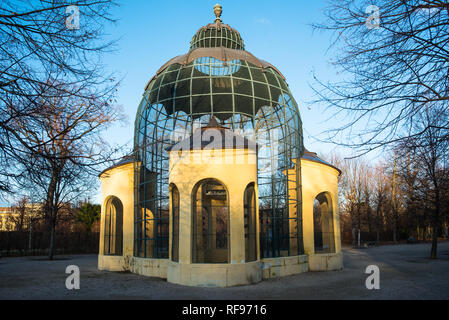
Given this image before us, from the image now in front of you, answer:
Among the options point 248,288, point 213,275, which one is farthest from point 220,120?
point 248,288

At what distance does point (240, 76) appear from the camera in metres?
16.1

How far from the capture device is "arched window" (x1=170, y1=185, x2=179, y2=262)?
12984mm

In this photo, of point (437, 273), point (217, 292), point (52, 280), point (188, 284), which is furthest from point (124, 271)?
point (437, 273)

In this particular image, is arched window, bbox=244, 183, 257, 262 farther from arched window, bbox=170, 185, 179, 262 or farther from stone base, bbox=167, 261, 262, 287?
arched window, bbox=170, 185, 179, 262

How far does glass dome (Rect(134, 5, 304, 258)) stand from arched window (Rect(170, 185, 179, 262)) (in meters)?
1.38

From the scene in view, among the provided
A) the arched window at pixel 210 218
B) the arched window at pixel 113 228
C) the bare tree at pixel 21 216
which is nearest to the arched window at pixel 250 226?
the arched window at pixel 210 218

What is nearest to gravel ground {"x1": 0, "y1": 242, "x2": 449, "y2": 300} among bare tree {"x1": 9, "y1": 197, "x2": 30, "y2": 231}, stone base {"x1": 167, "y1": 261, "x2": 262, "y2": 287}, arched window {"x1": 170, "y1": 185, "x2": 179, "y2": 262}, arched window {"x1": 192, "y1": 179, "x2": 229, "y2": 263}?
stone base {"x1": 167, "y1": 261, "x2": 262, "y2": 287}

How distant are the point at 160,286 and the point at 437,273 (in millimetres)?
12234

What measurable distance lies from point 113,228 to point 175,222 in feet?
27.3

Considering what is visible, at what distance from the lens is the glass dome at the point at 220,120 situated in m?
15.4

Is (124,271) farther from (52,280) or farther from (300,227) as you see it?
(300,227)

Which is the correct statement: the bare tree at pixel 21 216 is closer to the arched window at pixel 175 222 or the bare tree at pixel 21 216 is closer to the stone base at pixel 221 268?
the stone base at pixel 221 268

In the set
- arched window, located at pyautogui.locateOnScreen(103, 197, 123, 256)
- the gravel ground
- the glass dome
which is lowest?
the gravel ground

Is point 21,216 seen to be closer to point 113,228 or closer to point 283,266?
point 113,228
